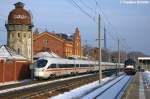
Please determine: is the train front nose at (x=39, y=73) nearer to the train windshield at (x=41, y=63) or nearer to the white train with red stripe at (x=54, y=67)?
the white train with red stripe at (x=54, y=67)

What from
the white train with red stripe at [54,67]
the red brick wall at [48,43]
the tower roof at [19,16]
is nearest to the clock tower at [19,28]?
the tower roof at [19,16]

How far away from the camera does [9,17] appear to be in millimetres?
78188

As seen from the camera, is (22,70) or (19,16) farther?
(19,16)

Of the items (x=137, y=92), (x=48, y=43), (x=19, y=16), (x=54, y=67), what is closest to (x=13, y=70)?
(x=54, y=67)

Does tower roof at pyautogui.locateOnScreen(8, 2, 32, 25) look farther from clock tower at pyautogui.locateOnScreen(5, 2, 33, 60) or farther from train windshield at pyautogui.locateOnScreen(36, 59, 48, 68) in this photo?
train windshield at pyautogui.locateOnScreen(36, 59, 48, 68)

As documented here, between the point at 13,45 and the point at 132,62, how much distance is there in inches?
898

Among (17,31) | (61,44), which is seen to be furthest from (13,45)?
(61,44)

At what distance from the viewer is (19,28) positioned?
77.3 metres

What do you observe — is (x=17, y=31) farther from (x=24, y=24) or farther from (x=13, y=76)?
(x=13, y=76)

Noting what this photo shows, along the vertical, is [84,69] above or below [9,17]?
below

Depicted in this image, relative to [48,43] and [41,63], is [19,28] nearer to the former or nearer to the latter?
[41,63]

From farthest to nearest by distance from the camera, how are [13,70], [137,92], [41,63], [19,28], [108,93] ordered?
[19,28], [41,63], [13,70], [137,92], [108,93]

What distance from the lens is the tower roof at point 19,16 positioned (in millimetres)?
77000

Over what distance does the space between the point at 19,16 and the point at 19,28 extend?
85.3 inches
